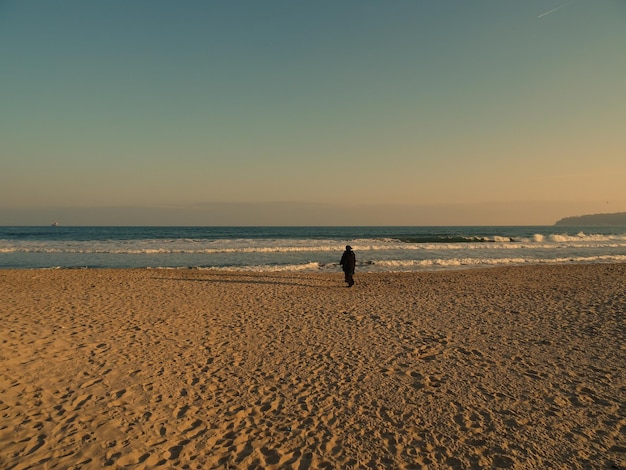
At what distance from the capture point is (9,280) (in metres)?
16.2

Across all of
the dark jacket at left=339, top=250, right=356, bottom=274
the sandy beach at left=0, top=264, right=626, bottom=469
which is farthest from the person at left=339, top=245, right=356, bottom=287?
the sandy beach at left=0, top=264, right=626, bottom=469

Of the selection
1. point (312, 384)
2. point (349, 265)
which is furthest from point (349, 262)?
point (312, 384)

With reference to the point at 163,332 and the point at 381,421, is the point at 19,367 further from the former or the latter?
the point at 381,421

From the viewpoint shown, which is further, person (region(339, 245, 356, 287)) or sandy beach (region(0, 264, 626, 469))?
person (region(339, 245, 356, 287))

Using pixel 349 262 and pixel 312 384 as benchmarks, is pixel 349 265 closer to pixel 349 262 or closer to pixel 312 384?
pixel 349 262

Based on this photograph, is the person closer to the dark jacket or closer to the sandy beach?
the dark jacket

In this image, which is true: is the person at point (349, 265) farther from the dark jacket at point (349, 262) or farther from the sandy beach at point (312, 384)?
the sandy beach at point (312, 384)

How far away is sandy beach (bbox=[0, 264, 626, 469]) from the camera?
13.8 feet

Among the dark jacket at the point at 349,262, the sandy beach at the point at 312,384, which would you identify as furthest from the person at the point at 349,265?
the sandy beach at the point at 312,384

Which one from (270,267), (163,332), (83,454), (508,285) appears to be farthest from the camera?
(270,267)

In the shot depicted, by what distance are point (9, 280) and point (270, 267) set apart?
42.0 ft

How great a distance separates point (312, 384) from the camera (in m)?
5.98

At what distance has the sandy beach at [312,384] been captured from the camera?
421 cm

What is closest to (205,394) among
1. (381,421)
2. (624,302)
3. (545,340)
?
(381,421)
